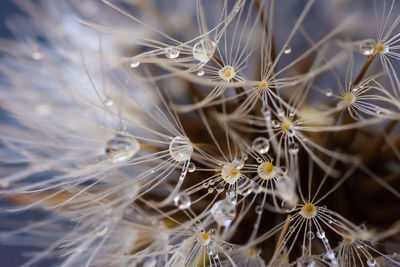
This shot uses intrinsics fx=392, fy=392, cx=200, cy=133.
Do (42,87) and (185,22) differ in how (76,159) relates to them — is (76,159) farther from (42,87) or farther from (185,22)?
(185,22)

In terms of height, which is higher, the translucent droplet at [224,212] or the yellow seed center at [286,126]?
the yellow seed center at [286,126]

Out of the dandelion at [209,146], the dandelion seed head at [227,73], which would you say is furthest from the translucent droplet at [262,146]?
the dandelion seed head at [227,73]

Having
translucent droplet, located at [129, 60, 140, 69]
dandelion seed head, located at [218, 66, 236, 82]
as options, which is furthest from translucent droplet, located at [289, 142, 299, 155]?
translucent droplet, located at [129, 60, 140, 69]

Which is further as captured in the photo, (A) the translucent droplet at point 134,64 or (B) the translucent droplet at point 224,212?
(A) the translucent droplet at point 134,64

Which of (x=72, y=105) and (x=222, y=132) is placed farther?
(x=72, y=105)

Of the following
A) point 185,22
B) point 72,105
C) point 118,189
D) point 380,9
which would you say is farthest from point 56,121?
point 380,9

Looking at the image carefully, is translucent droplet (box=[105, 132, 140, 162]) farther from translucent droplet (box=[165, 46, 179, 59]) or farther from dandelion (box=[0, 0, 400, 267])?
translucent droplet (box=[165, 46, 179, 59])

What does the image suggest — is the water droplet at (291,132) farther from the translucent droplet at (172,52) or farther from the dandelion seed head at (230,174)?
the translucent droplet at (172,52)
